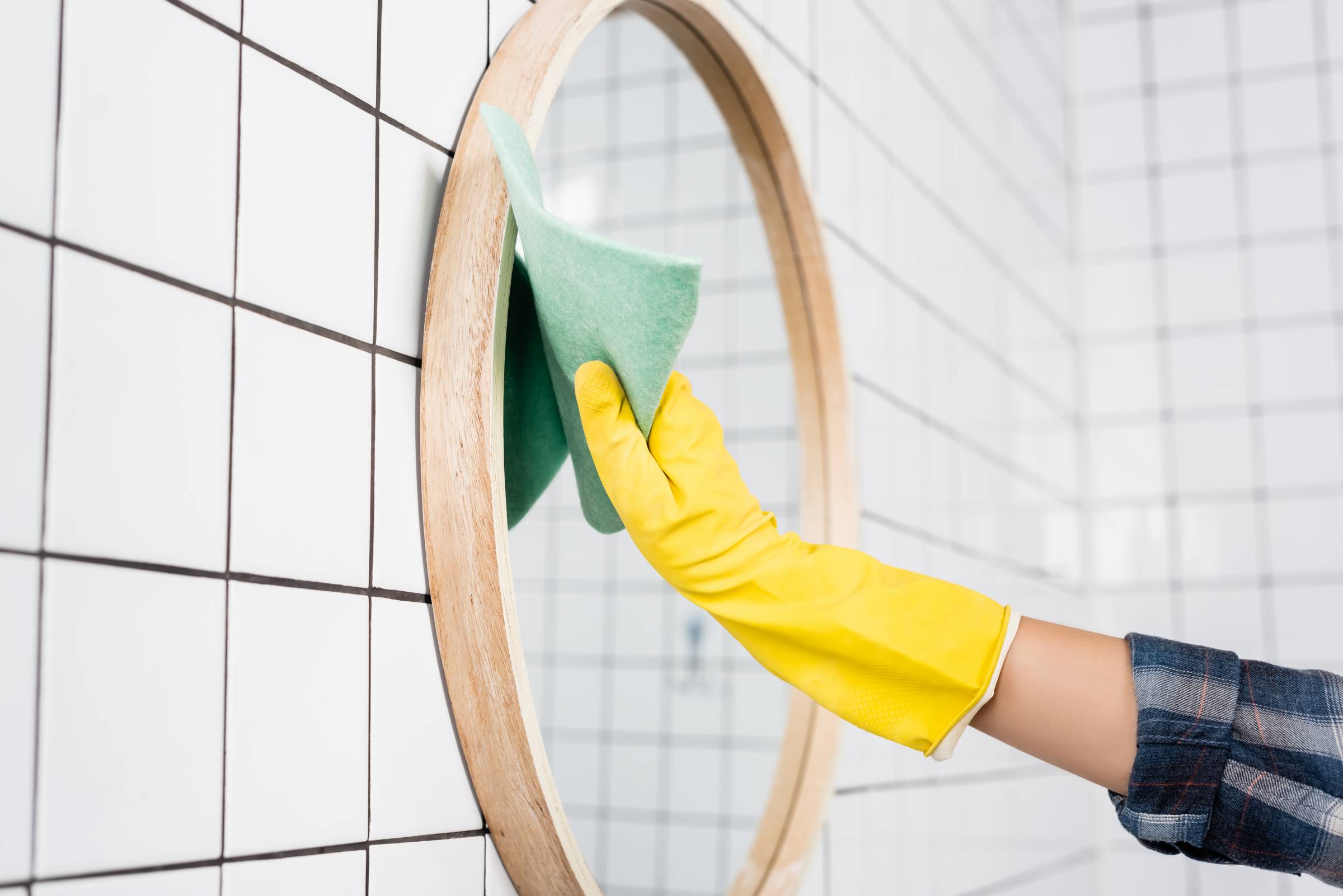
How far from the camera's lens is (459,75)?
2.07 feet

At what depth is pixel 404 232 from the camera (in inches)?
23.0

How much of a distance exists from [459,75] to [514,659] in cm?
31

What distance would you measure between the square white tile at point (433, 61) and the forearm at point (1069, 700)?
1.34 ft

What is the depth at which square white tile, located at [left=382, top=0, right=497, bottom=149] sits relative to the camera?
0.58 metres

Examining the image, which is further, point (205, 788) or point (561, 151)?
point (561, 151)

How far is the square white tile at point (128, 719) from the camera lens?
40cm

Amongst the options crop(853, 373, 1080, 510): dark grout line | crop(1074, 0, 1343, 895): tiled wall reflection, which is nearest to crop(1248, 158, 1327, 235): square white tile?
crop(1074, 0, 1343, 895): tiled wall reflection

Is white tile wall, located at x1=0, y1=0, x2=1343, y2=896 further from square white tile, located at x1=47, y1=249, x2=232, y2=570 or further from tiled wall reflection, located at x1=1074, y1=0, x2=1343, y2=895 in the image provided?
tiled wall reflection, located at x1=1074, y1=0, x2=1343, y2=895

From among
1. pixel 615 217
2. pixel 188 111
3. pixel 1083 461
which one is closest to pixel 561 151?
pixel 615 217

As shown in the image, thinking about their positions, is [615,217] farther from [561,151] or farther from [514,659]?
[514,659]

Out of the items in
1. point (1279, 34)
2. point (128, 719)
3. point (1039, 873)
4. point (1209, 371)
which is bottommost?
point (1039, 873)

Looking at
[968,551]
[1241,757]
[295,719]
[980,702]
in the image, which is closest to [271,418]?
[295,719]

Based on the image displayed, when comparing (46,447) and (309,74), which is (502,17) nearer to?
(309,74)

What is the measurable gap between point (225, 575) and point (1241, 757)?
502 mm
